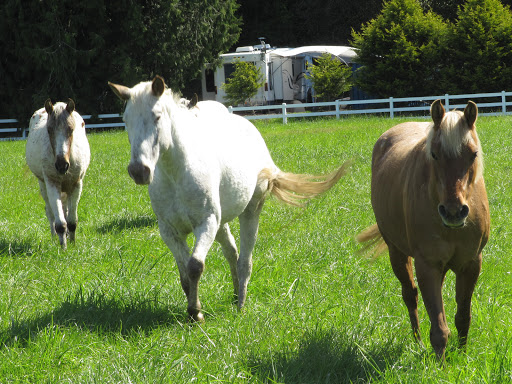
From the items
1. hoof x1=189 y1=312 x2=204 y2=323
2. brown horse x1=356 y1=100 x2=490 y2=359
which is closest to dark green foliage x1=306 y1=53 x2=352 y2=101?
hoof x1=189 y1=312 x2=204 y2=323

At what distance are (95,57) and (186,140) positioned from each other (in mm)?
24872

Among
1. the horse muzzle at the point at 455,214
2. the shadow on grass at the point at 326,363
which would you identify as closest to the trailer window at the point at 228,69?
the shadow on grass at the point at 326,363

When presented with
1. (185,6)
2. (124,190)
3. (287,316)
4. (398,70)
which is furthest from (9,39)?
(287,316)

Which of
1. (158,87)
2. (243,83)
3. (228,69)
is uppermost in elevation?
(228,69)

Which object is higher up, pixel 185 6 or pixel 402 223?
pixel 185 6

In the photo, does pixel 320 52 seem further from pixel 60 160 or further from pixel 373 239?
pixel 373 239

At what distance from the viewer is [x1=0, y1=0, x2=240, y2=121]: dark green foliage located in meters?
26.2

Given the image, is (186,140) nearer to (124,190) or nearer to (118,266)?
(118,266)

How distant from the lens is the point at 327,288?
16.9ft

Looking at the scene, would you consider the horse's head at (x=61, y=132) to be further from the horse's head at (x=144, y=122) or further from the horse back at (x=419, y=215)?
the horse back at (x=419, y=215)

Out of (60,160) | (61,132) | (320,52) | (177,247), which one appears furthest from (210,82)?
(177,247)

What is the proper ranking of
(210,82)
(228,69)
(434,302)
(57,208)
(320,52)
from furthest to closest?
(210,82)
(228,69)
(320,52)
(57,208)
(434,302)

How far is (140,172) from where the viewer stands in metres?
3.80

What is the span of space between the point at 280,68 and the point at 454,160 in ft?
98.1
